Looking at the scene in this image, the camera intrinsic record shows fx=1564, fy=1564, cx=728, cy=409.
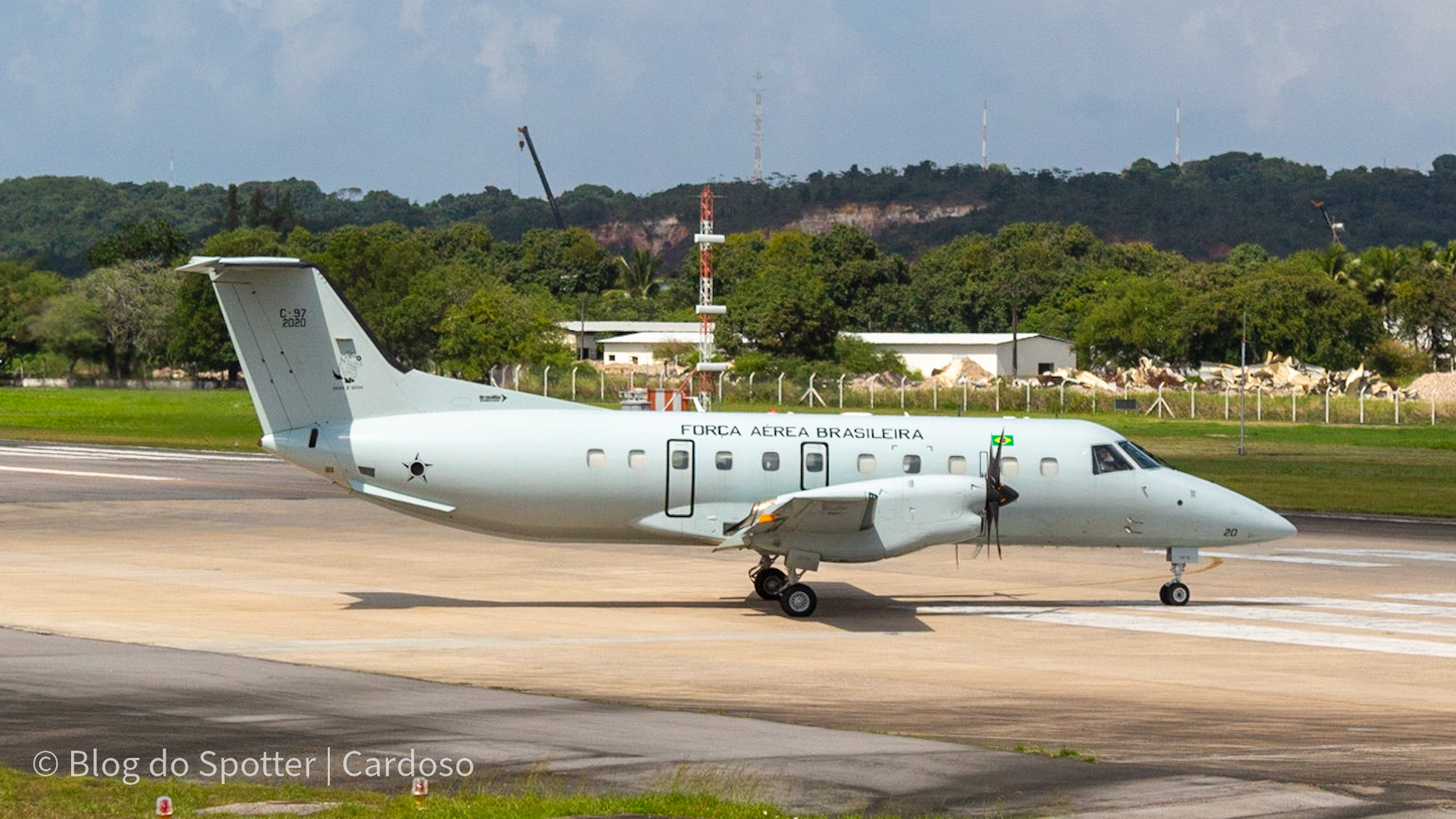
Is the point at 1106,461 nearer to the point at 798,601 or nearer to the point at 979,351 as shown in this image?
the point at 798,601

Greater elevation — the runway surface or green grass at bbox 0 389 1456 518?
green grass at bbox 0 389 1456 518

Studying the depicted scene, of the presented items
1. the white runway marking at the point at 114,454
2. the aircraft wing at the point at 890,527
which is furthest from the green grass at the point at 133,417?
the aircraft wing at the point at 890,527

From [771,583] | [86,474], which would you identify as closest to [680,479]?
[771,583]

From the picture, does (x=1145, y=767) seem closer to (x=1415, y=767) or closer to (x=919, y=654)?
(x=1415, y=767)

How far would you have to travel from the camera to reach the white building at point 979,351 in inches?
4906

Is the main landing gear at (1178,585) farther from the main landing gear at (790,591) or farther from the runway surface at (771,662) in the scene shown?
the main landing gear at (790,591)

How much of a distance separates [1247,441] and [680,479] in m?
53.8

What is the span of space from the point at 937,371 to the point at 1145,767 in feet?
348

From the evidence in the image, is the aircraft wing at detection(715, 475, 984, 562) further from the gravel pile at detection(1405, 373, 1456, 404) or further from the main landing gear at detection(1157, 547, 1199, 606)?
the gravel pile at detection(1405, 373, 1456, 404)

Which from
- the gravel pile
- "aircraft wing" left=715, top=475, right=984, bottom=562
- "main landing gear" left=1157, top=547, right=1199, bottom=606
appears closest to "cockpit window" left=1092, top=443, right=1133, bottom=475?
"main landing gear" left=1157, top=547, right=1199, bottom=606

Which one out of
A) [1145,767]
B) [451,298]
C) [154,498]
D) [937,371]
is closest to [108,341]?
[451,298]

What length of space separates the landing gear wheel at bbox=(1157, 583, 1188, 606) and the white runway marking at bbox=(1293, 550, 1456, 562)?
9.02 meters

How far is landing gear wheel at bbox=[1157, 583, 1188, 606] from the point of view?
26703 millimetres

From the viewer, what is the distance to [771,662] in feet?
66.7
